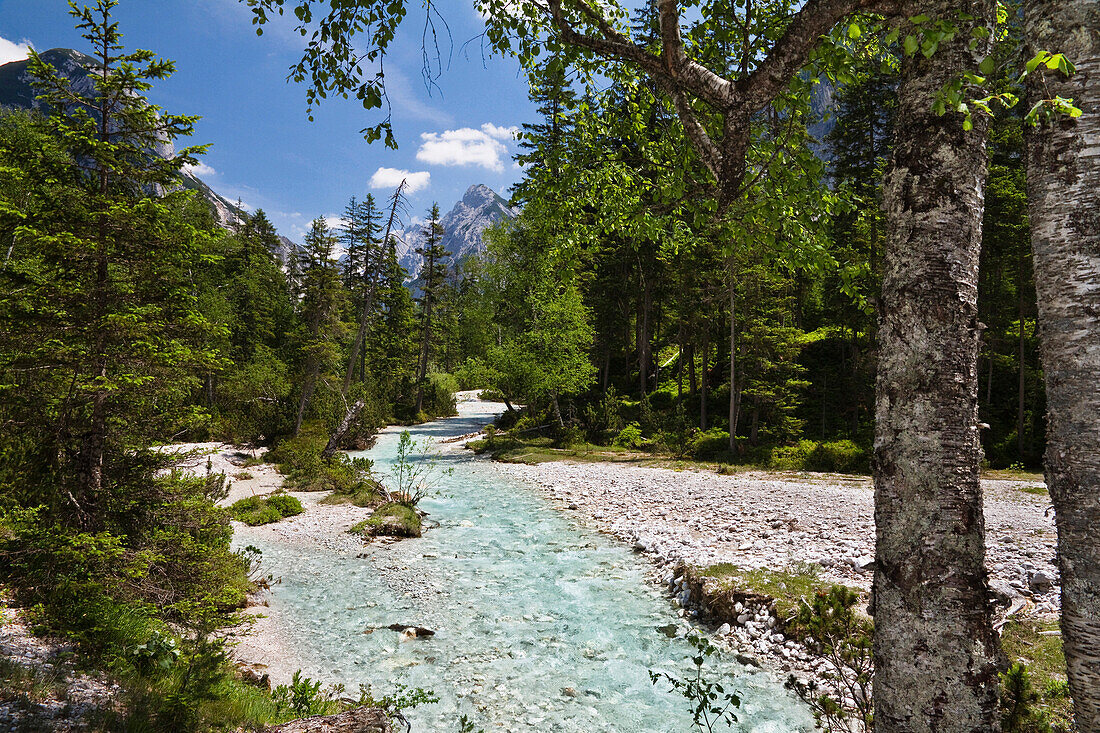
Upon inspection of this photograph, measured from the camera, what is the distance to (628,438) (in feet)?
86.7

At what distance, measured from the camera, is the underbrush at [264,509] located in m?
12.8

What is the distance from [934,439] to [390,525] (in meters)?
12.0

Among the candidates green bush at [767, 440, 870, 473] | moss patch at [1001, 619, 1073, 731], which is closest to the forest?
moss patch at [1001, 619, 1073, 731]

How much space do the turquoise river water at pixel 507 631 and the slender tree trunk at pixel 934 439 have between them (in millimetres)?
3790

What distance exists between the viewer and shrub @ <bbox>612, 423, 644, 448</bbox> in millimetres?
26081

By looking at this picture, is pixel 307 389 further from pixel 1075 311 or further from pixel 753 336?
pixel 1075 311

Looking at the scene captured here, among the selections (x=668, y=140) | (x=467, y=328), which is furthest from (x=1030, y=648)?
(x=467, y=328)

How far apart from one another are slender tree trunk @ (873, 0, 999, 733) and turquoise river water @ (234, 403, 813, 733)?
379 centimetres

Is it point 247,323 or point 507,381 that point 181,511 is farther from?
point 247,323

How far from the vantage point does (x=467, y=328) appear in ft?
152

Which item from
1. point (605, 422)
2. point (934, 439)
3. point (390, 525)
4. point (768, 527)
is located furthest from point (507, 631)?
point (605, 422)

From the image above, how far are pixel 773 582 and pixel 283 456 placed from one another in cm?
1794

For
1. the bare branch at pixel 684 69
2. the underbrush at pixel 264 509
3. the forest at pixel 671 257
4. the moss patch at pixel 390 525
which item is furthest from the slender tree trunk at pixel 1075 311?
the underbrush at pixel 264 509

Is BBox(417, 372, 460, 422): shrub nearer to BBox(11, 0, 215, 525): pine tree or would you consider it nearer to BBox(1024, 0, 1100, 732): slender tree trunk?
BBox(11, 0, 215, 525): pine tree
